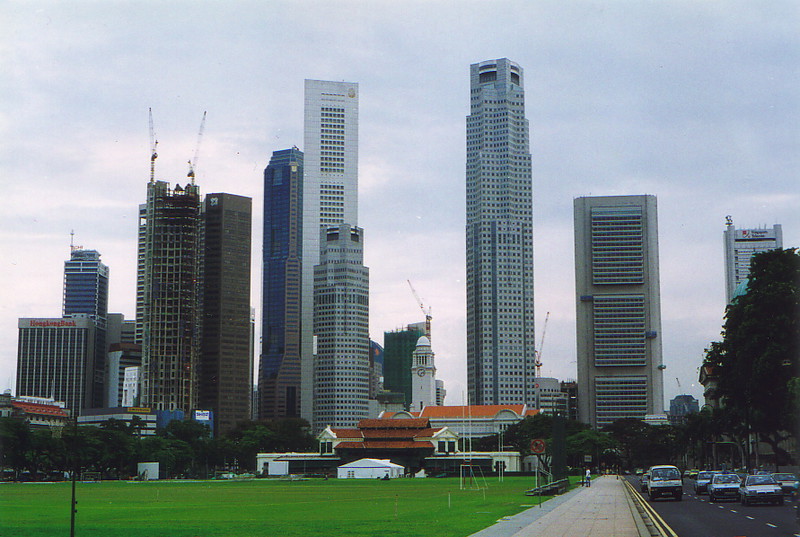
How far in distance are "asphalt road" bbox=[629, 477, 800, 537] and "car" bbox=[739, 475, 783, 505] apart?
0.59 metres

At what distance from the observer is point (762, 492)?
57.9 m

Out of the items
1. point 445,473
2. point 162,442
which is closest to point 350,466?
point 445,473

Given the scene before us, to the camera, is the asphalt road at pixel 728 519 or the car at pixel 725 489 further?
the car at pixel 725 489

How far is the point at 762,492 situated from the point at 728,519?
14003 millimetres

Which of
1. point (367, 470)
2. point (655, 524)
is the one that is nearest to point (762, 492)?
point (655, 524)

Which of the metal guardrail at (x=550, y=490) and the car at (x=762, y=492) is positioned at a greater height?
the car at (x=762, y=492)

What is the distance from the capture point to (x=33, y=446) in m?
154

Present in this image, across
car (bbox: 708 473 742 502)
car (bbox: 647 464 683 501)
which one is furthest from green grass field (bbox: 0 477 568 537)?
car (bbox: 708 473 742 502)

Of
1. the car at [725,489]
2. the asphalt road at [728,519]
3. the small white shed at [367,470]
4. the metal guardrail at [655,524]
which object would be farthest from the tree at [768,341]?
the small white shed at [367,470]

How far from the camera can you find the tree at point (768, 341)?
293 ft

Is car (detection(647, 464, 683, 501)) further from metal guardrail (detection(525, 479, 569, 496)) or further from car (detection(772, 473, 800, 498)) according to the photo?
metal guardrail (detection(525, 479, 569, 496))

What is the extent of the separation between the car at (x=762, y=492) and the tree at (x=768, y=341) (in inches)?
1035

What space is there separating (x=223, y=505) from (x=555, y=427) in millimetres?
31640

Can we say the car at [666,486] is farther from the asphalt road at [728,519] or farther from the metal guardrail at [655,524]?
the metal guardrail at [655,524]
